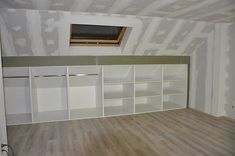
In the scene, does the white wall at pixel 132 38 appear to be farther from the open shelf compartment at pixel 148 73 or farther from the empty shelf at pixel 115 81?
the empty shelf at pixel 115 81

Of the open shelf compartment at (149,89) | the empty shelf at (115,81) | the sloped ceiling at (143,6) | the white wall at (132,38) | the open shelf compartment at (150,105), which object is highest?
the sloped ceiling at (143,6)

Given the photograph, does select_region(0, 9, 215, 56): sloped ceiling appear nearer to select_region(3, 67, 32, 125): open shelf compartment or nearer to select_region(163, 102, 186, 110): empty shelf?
select_region(3, 67, 32, 125): open shelf compartment

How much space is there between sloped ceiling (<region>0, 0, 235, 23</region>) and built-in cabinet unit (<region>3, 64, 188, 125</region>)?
4.18 ft

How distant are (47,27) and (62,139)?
5.68 ft

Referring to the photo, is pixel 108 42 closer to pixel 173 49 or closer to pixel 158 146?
pixel 173 49

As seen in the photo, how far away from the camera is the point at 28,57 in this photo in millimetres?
3301

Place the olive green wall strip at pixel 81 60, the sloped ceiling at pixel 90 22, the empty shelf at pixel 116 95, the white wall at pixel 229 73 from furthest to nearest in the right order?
the empty shelf at pixel 116 95 < the white wall at pixel 229 73 < the olive green wall strip at pixel 81 60 < the sloped ceiling at pixel 90 22

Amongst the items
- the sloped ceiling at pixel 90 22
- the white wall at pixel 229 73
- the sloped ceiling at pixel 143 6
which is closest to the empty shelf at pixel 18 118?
the sloped ceiling at pixel 90 22

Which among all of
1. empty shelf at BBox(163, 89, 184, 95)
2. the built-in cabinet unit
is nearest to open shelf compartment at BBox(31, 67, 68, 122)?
the built-in cabinet unit

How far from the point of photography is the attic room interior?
98.5 inches

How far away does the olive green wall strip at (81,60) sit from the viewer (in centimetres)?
327

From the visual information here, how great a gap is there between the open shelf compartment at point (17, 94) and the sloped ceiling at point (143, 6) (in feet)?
4.58

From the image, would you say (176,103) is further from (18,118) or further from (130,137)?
(18,118)

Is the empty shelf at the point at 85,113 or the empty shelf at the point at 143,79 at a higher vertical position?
the empty shelf at the point at 143,79
